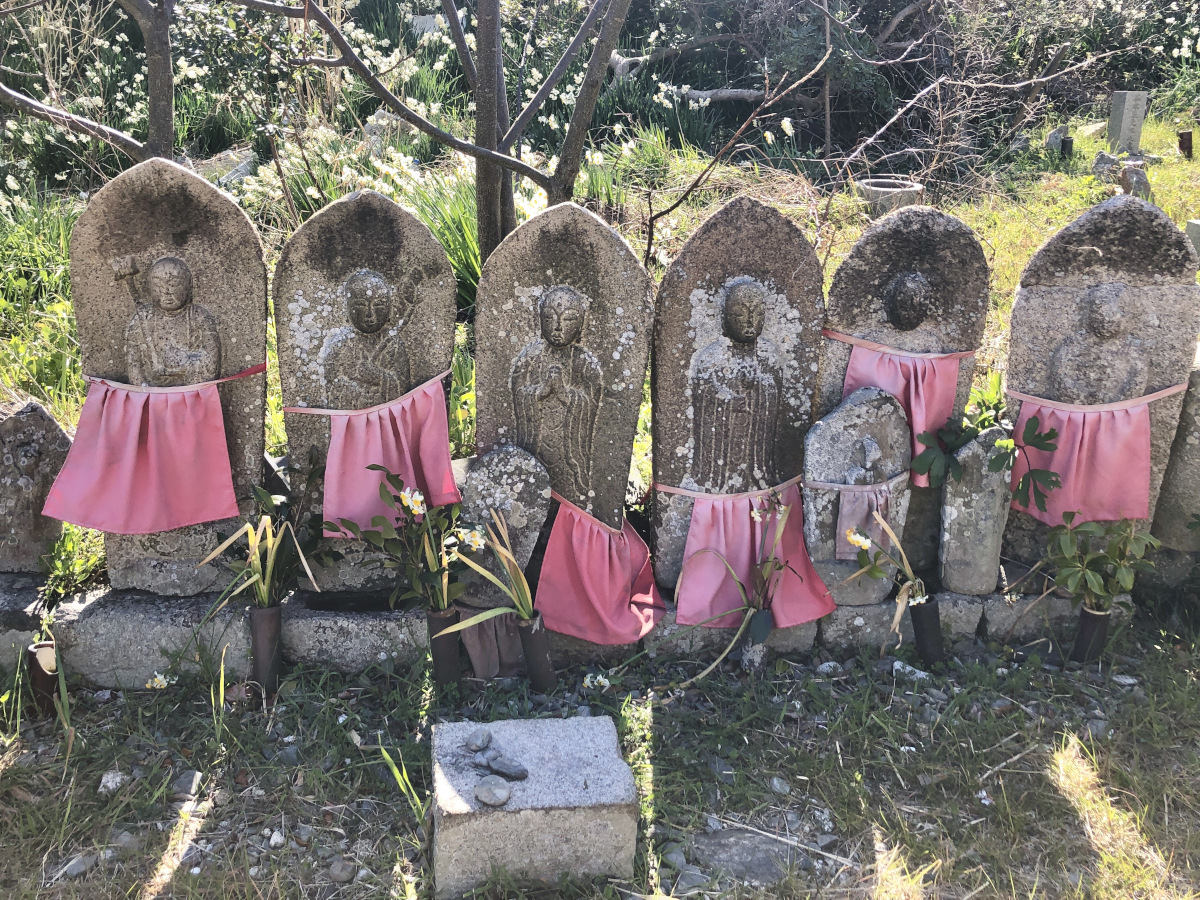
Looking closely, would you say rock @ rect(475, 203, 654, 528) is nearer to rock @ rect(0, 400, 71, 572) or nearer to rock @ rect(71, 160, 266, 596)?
rock @ rect(71, 160, 266, 596)

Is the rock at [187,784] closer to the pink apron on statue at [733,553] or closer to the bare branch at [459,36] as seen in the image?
the pink apron on statue at [733,553]

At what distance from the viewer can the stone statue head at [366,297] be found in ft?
8.67

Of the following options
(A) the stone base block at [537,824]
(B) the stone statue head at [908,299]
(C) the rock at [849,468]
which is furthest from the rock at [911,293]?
(A) the stone base block at [537,824]

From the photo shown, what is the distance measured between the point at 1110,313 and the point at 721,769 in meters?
1.64

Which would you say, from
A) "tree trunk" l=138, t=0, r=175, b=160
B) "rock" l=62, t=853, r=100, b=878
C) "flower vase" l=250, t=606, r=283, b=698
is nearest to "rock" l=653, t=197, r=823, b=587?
"flower vase" l=250, t=606, r=283, b=698

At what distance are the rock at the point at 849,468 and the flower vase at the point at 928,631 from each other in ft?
0.73

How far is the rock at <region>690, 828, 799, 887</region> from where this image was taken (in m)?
2.14

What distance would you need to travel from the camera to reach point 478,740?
2.19 m

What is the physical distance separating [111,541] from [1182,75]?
9.74 m

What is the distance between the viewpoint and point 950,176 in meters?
7.54

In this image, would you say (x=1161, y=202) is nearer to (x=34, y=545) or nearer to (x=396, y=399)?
(x=396, y=399)

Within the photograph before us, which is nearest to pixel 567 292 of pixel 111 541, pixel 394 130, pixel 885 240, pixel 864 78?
pixel 885 240

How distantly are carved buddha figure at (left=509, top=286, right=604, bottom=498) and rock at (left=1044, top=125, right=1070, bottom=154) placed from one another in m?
6.41

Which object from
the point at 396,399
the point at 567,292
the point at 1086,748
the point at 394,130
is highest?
the point at 394,130
